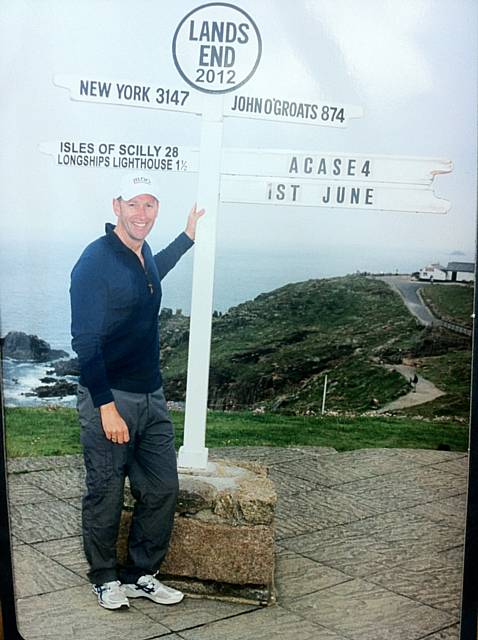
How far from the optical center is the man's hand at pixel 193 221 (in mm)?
2627

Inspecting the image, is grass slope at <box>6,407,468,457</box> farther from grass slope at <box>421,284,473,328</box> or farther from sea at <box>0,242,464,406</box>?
grass slope at <box>421,284,473,328</box>

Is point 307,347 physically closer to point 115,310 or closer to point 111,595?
point 115,310

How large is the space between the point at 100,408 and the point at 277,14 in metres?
1.26

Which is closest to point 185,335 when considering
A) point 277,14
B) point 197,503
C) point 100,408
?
point 100,408

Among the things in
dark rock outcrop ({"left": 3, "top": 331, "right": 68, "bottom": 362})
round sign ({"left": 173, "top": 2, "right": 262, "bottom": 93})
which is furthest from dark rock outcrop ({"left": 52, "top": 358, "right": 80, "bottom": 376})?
round sign ({"left": 173, "top": 2, "right": 262, "bottom": 93})

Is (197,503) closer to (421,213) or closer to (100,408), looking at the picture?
(100,408)

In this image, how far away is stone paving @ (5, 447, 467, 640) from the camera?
8.77 feet

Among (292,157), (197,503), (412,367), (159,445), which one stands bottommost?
(197,503)

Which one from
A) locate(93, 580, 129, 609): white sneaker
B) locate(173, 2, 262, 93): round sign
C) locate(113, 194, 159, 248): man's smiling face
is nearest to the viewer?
locate(173, 2, 262, 93): round sign

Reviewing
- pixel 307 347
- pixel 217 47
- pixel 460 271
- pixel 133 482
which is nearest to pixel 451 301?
pixel 460 271

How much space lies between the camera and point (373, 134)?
8.28 ft

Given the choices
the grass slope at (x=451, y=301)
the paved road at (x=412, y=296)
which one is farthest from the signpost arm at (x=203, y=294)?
the grass slope at (x=451, y=301)

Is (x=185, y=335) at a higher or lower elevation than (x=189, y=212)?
lower

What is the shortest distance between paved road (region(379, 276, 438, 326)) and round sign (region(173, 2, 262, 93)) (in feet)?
2.40
